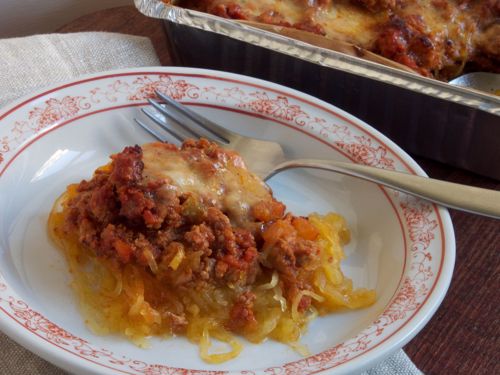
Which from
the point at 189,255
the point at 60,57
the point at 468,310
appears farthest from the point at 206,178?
the point at 60,57

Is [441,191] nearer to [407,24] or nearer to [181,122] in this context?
[181,122]

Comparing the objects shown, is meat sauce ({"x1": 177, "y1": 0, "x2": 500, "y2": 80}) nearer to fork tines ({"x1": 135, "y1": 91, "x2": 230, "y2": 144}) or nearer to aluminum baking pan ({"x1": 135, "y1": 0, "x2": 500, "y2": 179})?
aluminum baking pan ({"x1": 135, "y1": 0, "x2": 500, "y2": 179})

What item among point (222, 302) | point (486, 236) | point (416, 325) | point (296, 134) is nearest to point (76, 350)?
point (222, 302)

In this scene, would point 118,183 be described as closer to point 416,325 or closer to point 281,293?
point 281,293

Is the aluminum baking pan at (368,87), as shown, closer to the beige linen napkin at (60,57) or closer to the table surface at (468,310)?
the table surface at (468,310)

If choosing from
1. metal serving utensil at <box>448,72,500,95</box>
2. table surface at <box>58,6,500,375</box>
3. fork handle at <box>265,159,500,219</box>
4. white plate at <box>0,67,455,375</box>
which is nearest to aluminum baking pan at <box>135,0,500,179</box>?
table surface at <box>58,6,500,375</box>
